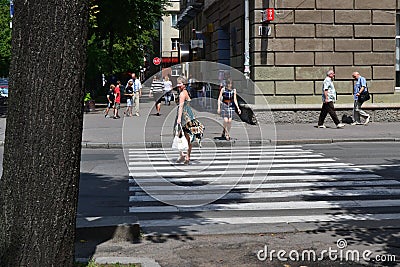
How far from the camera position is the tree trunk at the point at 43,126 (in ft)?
15.4

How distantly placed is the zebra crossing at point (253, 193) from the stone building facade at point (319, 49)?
28.8ft

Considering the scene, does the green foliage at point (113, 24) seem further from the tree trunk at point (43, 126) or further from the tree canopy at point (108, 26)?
the tree trunk at point (43, 126)

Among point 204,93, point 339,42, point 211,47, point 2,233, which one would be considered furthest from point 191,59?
point 2,233

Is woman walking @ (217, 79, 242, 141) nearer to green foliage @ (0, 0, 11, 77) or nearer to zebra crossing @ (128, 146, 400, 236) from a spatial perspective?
zebra crossing @ (128, 146, 400, 236)

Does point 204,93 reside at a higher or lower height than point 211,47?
lower

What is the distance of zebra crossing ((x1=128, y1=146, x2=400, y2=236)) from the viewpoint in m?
8.84

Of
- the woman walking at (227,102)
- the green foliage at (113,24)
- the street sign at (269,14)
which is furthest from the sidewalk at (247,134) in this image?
the green foliage at (113,24)

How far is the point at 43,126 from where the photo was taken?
15.4 feet

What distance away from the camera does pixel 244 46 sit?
88.4 feet

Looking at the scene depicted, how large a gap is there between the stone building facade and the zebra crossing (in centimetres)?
879

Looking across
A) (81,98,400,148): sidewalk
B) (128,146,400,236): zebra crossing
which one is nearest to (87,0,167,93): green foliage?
(81,98,400,148): sidewalk

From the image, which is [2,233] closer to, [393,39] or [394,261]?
[394,261]

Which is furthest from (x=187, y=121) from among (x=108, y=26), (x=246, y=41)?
(x=108, y=26)

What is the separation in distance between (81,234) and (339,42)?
1893 cm
